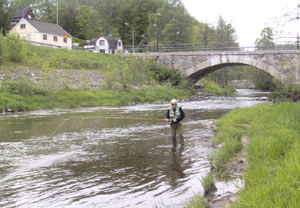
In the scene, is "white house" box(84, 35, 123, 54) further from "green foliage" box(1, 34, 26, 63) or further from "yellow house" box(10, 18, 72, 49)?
"green foliage" box(1, 34, 26, 63)

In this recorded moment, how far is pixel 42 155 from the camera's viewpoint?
402 inches

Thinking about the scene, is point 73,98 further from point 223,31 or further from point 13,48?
Answer: point 223,31

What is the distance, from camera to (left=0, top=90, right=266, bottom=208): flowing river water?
6.46 metres

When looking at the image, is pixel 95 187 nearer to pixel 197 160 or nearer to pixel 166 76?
pixel 197 160

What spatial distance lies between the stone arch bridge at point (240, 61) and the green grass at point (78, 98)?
7437mm

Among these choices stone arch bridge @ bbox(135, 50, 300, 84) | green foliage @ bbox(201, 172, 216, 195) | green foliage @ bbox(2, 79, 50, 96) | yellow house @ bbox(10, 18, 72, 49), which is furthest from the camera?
yellow house @ bbox(10, 18, 72, 49)

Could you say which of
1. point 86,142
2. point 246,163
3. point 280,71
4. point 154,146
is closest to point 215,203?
point 246,163

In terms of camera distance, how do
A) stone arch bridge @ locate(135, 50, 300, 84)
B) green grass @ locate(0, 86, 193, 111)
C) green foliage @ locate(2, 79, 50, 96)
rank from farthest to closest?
stone arch bridge @ locate(135, 50, 300, 84)
green foliage @ locate(2, 79, 50, 96)
green grass @ locate(0, 86, 193, 111)

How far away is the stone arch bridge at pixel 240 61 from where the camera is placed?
37.4 m

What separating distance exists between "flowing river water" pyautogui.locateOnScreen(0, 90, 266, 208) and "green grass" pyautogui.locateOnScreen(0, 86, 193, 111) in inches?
368

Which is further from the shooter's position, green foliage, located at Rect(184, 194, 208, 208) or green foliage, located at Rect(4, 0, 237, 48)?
green foliage, located at Rect(4, 0, 237, 48)

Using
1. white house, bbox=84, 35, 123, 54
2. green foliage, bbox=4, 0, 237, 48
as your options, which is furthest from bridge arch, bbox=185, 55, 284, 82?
white house, bbox=84, 35, 123, 54

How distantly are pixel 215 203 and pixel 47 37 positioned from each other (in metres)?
61.3

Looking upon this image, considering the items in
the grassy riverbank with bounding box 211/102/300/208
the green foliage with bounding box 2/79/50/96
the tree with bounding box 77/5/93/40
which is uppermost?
the tree with bounding box 77/5/93/40
